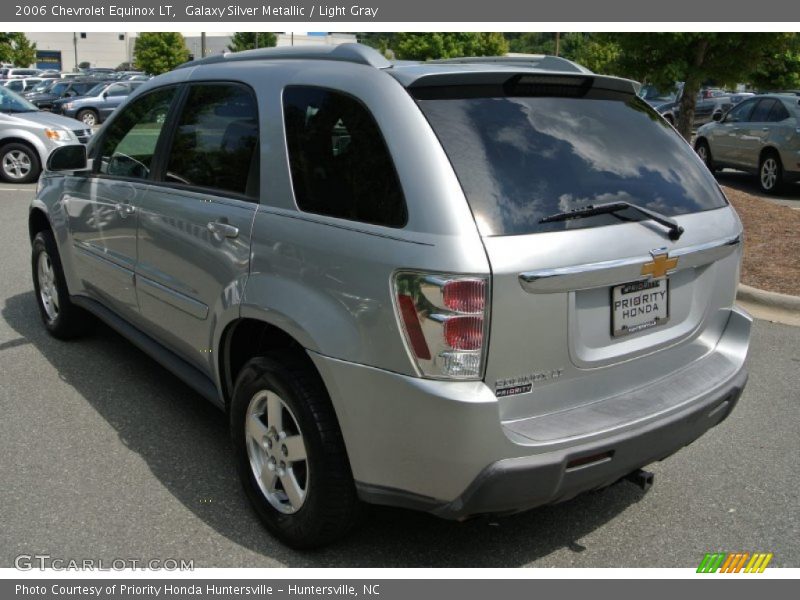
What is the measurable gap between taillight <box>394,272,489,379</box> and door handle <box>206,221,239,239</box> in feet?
3.47

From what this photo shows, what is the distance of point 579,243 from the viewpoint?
2.78m

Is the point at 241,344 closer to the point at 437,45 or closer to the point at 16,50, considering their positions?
the point at 437,45

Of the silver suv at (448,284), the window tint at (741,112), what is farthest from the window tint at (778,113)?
the silver suv at (448,284)

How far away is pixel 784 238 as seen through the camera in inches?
351

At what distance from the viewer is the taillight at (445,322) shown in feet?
8.55

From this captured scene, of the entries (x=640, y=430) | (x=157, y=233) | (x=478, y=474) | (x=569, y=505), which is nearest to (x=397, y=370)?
(x=478, y=474)

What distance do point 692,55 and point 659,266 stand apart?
953cm

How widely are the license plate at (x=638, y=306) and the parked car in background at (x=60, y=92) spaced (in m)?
31.4

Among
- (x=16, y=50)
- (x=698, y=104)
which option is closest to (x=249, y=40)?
(x=16, y=50)

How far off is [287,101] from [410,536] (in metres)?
1.87

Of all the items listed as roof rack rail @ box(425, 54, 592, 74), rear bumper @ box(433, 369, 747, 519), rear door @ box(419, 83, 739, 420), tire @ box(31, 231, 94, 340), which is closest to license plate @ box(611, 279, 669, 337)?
rear door @ box(419, 83, 739, 420)

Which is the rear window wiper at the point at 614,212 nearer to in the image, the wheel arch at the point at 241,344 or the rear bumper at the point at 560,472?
the rear bumper at the point at 560,472

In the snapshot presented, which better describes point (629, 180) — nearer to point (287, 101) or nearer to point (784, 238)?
point (287, 101)

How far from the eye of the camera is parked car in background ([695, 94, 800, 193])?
13219mm
